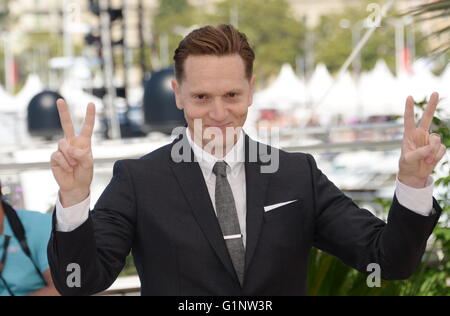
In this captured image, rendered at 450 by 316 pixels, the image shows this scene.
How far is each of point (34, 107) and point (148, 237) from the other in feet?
56.9

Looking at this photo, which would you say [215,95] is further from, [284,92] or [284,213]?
[284,92]

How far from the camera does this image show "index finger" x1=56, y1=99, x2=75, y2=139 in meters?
2.05

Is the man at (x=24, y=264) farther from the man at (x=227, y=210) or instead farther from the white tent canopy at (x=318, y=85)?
the white tent canopy at (x=318, y=85)

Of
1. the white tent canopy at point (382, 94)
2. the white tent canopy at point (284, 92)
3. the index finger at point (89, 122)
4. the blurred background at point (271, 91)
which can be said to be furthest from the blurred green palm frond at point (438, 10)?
the white tent canopy at point (284, 92)

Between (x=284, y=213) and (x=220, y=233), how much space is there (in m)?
0.20

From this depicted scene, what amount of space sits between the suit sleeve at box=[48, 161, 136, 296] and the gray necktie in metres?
0.24

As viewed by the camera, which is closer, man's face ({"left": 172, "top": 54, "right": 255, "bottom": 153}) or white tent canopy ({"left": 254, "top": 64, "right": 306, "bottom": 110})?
man's face ({"left": 172, "top": 54, "right": 255, "bottom": 153})

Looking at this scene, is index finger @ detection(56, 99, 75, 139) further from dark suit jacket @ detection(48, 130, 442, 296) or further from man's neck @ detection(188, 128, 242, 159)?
man's neck @ detection(188, 128, 242, 159)

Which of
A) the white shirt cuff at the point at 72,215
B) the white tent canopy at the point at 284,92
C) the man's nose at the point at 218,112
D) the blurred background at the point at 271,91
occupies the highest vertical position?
the man's nose at the point at 218,112

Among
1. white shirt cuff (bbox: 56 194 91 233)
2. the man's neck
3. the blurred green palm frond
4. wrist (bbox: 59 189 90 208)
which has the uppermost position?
the blurred green palm frond

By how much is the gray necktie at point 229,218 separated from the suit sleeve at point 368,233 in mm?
249

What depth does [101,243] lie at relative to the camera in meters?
2.17

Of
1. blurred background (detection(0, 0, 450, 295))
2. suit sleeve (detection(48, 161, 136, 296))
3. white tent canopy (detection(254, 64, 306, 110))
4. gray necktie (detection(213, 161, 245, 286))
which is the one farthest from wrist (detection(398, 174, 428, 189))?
white tent canopy (detection(254, 64, 306, 110))

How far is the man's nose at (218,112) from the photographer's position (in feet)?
7.44
